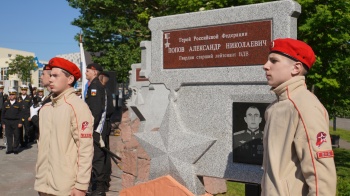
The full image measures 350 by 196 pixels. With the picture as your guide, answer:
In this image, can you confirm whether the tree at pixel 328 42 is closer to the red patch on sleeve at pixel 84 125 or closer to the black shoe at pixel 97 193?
the black shoe at pixel 97 193

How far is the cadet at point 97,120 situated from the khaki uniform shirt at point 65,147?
323 centimetres

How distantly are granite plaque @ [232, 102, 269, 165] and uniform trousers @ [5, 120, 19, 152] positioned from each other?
9.93m

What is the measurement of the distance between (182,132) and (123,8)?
19.1 metres

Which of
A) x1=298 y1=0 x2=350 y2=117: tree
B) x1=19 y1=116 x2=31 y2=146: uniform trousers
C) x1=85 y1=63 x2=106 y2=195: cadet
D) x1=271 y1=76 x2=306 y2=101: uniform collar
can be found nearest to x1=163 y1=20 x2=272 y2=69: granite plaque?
x1=85 y1=63 x2=106 y2=195: cadet

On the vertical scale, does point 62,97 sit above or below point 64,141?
above

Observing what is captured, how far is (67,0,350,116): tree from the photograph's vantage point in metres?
15.6

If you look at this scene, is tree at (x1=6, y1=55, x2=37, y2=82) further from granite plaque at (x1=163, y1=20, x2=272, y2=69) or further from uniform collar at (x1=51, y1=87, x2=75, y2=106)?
uniform collar at (x1=51, y1=87, x2=75, y2=106)

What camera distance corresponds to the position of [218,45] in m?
5.46

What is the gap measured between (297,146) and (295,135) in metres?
0.07

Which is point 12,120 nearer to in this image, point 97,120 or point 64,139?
point 97,120

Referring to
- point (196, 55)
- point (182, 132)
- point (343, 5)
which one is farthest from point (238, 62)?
point (343, 5)

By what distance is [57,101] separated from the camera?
4152 millimetres

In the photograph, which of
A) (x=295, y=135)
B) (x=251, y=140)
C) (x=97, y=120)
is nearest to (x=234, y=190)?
(x=97, y=120)

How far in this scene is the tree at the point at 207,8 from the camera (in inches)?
615
